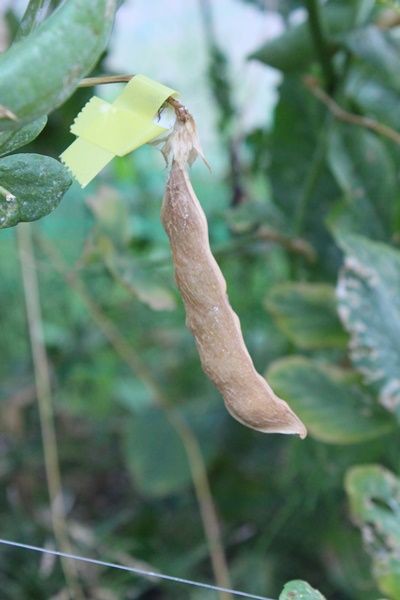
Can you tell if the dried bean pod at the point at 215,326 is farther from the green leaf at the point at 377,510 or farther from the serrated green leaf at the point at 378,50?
the serrated green leaf at the point at 378,50

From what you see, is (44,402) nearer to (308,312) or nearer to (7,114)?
(308,312)

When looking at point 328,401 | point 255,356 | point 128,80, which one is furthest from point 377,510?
point 255,356

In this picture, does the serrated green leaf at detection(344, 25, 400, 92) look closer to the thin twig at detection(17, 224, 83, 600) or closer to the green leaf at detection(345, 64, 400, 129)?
the green leaf at detection(345, 64, 400, 129)

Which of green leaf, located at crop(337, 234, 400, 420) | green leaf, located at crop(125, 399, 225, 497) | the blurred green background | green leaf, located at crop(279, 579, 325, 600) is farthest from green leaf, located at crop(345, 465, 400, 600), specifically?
green leaf, located at crop(125, 399, 225, 497)

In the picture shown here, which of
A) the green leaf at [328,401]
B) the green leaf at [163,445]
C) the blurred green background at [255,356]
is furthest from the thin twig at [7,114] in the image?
the green leaf at [163,445]

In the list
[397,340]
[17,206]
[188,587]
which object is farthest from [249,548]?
[17,206]

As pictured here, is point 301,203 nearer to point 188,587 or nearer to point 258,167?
point 258,167
